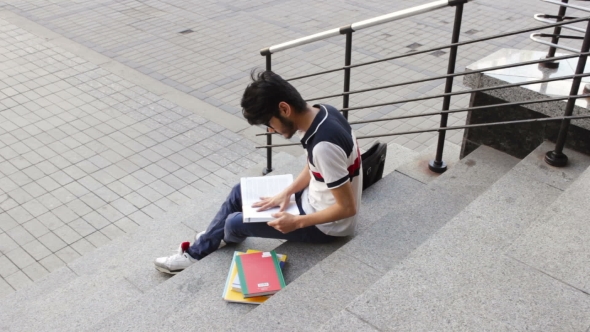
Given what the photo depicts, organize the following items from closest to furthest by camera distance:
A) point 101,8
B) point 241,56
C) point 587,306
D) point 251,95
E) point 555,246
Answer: point 587,306 → point 555,246 → point 251,95 → point 241,56 → point 101,8

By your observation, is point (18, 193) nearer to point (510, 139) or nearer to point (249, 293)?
point (249, 293)

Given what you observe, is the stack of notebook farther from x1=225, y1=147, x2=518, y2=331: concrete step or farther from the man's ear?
the man's ear

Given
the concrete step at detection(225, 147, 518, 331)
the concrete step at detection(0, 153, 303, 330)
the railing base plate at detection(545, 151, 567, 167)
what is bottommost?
the concrete step at detection(0, 153, 303, 330)

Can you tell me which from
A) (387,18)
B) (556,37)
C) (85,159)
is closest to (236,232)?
(387,18)

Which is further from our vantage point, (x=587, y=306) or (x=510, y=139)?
(x=510, y=139)

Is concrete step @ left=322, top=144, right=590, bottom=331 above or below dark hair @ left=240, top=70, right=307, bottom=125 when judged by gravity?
below

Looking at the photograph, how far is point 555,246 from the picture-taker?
2.66m

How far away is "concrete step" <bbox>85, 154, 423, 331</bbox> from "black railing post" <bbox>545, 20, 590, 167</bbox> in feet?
3.71

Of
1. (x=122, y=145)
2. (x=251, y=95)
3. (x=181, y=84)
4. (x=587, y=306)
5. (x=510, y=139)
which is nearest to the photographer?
(x=587, y=306)

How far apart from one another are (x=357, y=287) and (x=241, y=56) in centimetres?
626

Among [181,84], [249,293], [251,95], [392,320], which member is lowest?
[181,84]

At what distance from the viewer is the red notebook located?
3.18m

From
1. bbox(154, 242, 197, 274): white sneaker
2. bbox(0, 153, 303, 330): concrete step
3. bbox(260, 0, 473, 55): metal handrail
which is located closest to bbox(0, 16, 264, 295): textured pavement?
bbox(0, 153, 303, 330): concrete step

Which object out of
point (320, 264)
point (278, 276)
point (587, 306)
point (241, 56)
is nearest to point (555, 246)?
point (587, 306)
